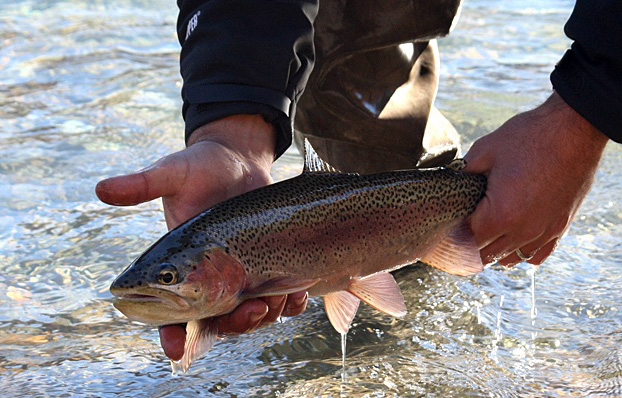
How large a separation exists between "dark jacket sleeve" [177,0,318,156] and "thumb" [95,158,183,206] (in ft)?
1.12

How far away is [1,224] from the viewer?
4.40m

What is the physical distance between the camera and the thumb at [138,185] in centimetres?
244

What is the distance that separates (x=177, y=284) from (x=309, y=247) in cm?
45

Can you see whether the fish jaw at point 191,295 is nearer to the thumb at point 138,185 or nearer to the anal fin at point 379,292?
the thumb at point 138,185

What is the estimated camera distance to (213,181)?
2.66 metres

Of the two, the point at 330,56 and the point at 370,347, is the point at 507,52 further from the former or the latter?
the point at 370,347

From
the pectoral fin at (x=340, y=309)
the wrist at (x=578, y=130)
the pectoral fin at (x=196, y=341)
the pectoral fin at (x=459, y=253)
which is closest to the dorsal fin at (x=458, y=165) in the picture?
the pectoral fin at (x=459, y=253)

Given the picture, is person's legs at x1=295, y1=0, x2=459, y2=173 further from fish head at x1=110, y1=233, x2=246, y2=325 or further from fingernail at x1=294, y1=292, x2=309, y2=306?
fish head at x1=110, y1=233, x2=246, y2=325

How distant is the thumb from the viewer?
2439 millimetres

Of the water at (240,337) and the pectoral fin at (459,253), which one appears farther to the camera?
the water at (240,337)

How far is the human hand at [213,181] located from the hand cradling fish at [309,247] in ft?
0.16

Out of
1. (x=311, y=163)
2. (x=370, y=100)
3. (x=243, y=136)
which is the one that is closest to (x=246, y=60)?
(x=243, y=136)

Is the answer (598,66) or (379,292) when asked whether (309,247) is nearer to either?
(379,292)

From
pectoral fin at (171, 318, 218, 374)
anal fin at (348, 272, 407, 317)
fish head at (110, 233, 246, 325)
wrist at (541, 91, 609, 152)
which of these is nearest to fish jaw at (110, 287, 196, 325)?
fish head at (110, 233, 246, 325)
